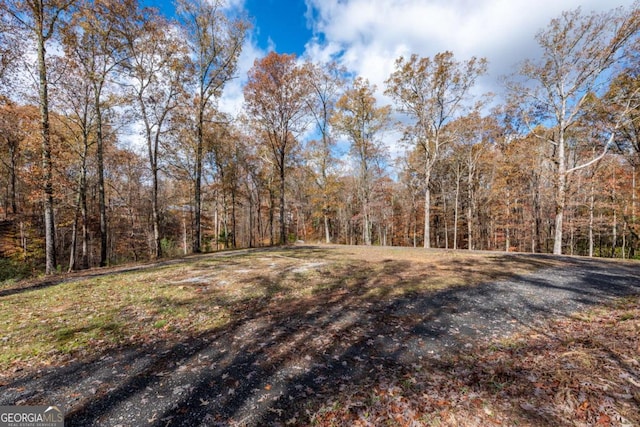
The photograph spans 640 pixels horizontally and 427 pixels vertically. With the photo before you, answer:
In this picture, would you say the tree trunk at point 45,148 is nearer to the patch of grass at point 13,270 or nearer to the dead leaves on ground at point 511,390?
the patch of grass at point 13,270

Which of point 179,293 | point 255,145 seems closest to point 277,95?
point 255,145

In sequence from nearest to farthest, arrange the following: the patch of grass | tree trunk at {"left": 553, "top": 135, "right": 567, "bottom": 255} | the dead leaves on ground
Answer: the dead leaves on ground → the patch of grass → tree trunk at {"left": 553, "top": 135, "right": 567, "bottom": 255}

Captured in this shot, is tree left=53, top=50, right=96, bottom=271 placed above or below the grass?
above

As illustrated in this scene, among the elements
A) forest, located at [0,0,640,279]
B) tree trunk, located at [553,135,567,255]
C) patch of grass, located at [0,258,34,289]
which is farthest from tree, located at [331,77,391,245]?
patch of grass, located at [0,258,34,289]

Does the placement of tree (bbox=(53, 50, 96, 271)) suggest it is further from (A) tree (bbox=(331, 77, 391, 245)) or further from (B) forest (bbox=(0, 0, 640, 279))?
(A) tree (bbox=(331, 77, 391, 245))

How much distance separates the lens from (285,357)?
3.66 m

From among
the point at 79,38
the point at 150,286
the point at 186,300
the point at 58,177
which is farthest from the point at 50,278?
the point at 79,38

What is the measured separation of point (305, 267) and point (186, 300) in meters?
4.19

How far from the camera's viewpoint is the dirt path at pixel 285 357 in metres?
2.70

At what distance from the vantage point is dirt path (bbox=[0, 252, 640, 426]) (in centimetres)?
270

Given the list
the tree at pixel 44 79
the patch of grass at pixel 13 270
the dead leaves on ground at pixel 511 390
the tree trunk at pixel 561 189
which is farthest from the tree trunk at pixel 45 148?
the tree trunk at pixel 561 189

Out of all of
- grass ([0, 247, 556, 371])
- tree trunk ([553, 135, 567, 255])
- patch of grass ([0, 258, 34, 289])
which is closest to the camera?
grass ([0, 247, 556, 371])

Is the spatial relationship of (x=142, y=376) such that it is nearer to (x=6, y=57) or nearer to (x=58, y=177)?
(x=58, y=177)

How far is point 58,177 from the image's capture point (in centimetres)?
962
